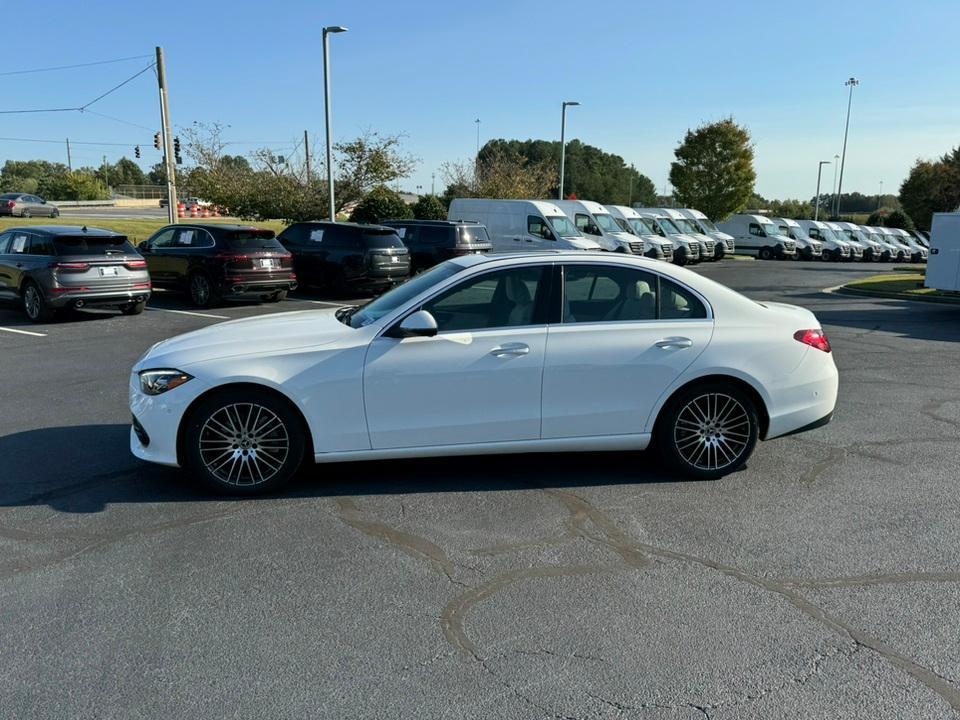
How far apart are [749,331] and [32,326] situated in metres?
11.6

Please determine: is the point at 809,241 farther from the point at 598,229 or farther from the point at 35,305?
the point at 35,305

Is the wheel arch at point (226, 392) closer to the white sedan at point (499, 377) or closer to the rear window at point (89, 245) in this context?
the white sedan at point (499, 377)

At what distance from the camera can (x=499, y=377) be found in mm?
4961

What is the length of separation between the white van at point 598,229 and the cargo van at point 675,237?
13.7ft

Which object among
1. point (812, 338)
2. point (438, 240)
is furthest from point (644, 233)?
point (812, 338)

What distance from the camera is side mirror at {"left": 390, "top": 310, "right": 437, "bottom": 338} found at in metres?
4.78

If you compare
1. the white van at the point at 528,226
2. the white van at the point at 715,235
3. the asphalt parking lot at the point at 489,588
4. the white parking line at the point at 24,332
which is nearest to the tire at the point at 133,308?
the white parking line at the point at 24,332

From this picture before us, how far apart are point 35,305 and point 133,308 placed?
5.57ft

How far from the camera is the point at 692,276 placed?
5.48 metres

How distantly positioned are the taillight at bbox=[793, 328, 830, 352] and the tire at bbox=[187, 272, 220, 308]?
482 inches

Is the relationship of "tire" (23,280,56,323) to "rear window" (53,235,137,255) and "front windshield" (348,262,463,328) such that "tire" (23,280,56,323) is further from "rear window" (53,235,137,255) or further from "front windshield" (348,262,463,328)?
"front windshield" (348,262,463,328)

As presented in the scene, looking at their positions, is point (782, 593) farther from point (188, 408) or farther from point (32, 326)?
point (32, 326)

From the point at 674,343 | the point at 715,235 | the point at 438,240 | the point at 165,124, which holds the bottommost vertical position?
the point at 674,343

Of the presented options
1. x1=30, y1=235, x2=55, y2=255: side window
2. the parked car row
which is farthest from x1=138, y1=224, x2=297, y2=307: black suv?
the parked car row
